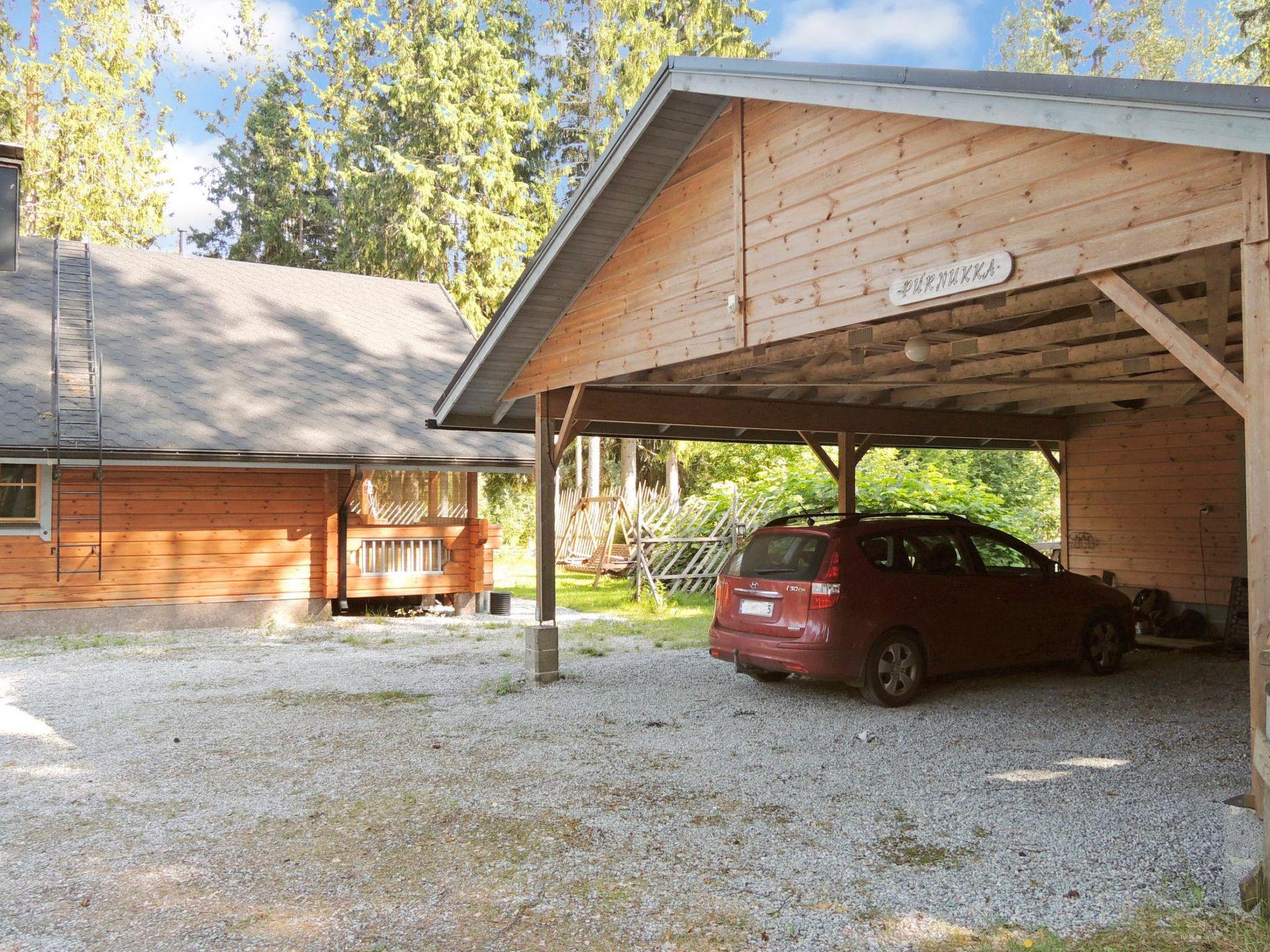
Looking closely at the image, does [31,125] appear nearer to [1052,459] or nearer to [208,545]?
[208,545]

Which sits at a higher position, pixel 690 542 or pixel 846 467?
pixel 846 467

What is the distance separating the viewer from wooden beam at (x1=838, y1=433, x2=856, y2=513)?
12.5 meters

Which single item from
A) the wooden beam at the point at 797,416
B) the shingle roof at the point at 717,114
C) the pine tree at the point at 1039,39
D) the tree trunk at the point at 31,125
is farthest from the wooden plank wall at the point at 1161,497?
the pine tree at the point at 1039,39

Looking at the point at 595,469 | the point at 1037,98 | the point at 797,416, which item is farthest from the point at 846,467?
the point at 595,469

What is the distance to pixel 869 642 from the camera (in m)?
8.62

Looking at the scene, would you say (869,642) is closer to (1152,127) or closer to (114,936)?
(1152,127)

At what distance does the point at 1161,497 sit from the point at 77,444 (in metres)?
14.1

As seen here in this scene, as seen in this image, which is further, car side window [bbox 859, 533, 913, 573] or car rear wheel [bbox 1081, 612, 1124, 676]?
car rear wheel [bbox 1081, 612, 1124, 676]

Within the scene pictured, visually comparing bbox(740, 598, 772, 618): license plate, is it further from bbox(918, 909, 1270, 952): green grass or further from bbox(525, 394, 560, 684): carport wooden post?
bbox(918, 909, 1270, 952): green grass

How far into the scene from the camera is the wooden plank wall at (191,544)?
47.0 feet

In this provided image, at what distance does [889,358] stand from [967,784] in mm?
3878

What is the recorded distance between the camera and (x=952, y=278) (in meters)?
6.01

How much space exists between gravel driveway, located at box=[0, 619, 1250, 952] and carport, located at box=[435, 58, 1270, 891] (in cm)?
145

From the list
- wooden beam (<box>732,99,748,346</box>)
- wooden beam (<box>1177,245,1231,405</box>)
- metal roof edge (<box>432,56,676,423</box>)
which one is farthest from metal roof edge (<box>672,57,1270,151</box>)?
metal roof edge (<box>432,56,676,423</box>)
